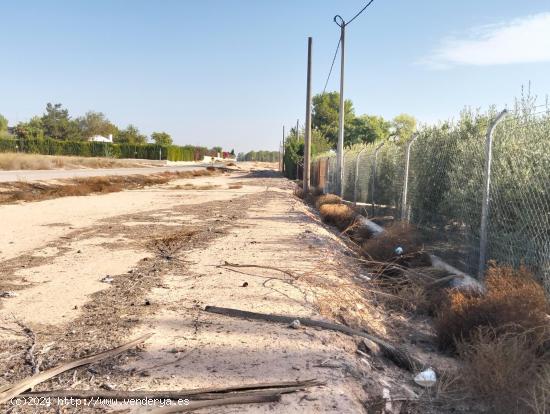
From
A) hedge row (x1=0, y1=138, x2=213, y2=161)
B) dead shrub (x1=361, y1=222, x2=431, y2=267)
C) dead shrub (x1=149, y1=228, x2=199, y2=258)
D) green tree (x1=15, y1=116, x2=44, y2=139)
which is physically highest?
green tree (x1=15, y1=116, x2=44, y2=139)

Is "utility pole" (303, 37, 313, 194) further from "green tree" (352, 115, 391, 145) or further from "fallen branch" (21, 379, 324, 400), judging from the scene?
"green tree" (352, 115, 391, 145)

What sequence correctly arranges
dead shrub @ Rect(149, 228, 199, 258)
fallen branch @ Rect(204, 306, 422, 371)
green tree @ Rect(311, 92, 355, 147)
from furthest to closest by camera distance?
green tree @ Rect(311, 92, 355, 147)
dead shrub @ Rect(149, 228, 199, 258)
fallen branch @ Rect(204, 306, 422, 371)

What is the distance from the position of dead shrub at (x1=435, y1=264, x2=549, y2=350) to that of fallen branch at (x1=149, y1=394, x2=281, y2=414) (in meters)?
1.79

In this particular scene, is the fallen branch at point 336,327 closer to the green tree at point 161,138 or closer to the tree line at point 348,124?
the tree line at point 348,124

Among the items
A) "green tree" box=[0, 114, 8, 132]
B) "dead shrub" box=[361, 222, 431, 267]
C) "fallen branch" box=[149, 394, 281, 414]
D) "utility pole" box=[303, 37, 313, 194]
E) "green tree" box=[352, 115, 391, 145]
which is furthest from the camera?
"green tree" box=[0, 114, 8, 132]

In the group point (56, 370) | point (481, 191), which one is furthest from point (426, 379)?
point (481, 191)

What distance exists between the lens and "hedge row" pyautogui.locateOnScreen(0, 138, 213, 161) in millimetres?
71812

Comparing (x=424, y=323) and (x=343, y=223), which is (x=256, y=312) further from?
(x=343, y=223)

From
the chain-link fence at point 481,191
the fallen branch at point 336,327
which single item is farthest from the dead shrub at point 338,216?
the fallen branch at point 336,327

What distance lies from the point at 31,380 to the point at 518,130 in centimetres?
591

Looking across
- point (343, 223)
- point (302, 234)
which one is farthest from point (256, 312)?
point (343, 223)

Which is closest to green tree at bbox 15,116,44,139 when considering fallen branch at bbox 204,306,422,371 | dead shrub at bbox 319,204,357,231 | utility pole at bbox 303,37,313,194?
utility pole at bbox 303,37,313,194

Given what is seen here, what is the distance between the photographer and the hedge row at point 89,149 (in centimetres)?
7181

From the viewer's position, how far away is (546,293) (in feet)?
16.9
